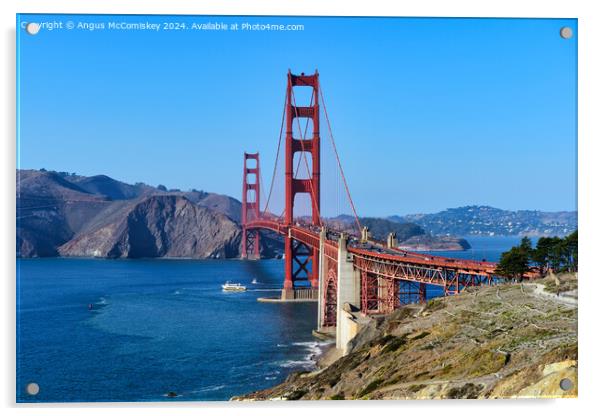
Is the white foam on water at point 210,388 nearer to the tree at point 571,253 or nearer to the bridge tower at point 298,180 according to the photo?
the tree at point 571,253

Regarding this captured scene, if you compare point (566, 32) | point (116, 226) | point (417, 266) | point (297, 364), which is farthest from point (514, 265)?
point (116, 226)

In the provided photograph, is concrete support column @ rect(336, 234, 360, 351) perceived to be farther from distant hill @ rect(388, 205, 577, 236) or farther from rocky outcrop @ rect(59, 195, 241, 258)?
rocky outcrop @ rect(59, 195, 241, 258)

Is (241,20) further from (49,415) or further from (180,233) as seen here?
(180,233)

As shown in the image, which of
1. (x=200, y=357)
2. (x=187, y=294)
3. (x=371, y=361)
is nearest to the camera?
(x=371, y=361)

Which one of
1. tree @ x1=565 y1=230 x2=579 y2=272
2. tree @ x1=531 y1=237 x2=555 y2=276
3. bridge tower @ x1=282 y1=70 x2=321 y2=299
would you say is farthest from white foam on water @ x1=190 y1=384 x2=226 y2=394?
bridge tower @ x1=282 y1=70 x2=321 y2=299

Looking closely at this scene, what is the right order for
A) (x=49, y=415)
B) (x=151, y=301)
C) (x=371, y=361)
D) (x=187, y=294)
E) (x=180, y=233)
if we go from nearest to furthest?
(x=49, y=415) → (x=371, y=361) → (x=151, y=301) → (x=187, y=294) → (x=180, y=233)

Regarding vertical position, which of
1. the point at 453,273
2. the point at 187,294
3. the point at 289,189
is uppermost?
the point at 289,189

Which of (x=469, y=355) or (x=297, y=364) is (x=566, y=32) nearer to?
(x=469, y=355)
